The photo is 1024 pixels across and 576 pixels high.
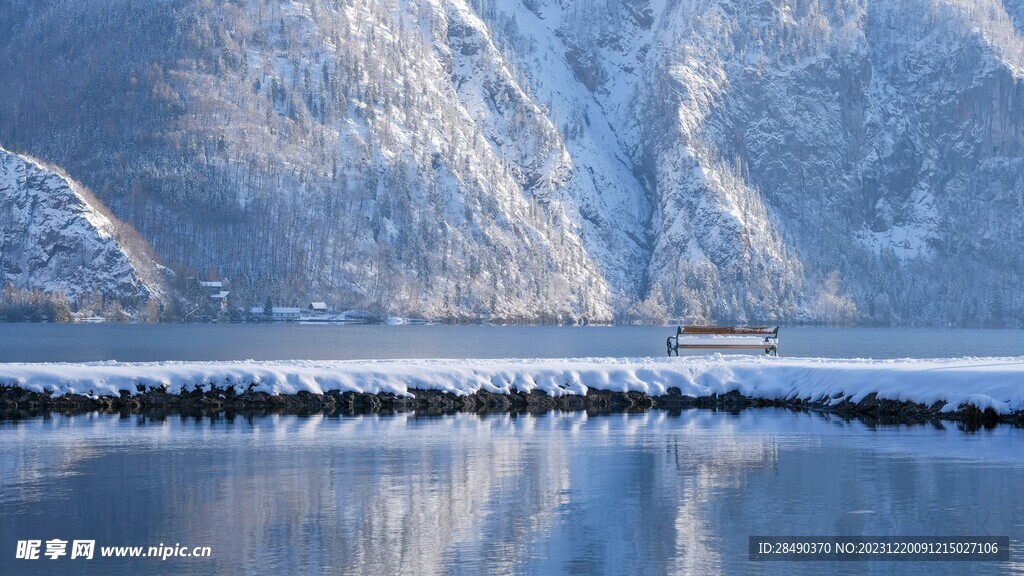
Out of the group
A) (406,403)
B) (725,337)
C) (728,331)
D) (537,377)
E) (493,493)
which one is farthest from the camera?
(725,337)

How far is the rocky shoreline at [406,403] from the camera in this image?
151 ft

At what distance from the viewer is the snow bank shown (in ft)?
152

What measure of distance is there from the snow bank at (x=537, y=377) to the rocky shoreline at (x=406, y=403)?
221 millimetres

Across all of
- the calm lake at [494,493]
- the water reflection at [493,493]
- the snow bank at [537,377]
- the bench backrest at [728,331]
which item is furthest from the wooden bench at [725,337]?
the water reflection at [493,493]

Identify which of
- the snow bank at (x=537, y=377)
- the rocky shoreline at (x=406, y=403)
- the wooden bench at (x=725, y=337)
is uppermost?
the wooden bench at (x=725, y=337)

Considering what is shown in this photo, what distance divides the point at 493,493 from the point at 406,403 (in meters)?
20.2

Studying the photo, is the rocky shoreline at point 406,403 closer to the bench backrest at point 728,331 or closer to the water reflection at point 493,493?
the water reflection at point 493,493

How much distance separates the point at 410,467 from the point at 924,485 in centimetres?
1129

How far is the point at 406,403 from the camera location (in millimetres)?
47594

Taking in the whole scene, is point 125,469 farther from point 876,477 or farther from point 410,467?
point 876,477

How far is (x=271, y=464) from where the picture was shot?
104ft

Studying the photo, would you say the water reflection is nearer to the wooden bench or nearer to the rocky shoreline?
the rocky shoreline

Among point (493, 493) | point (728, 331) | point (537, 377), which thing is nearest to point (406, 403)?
point (537, 377)

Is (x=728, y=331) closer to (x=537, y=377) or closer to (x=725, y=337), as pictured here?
(x=725, y=337)
